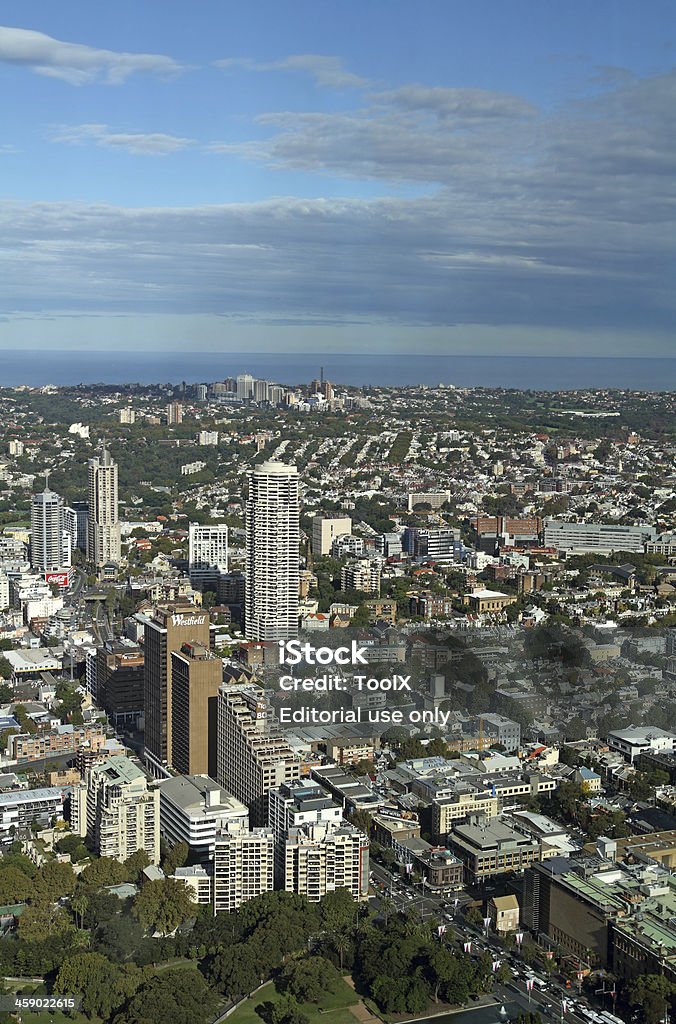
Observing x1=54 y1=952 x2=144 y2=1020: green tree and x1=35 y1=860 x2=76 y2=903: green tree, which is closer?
x1=54 y1=952 x2=144 y2=1020: green tree

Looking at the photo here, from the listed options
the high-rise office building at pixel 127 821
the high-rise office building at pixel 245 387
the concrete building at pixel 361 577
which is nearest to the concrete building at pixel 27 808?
the high-rise office building at pixel 127 821

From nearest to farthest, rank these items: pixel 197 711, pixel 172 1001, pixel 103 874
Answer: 1. pixel 172 1001
2. pixel 103 874
3. pixel 197 711

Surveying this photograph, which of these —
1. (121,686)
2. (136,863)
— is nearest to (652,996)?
(136,863)

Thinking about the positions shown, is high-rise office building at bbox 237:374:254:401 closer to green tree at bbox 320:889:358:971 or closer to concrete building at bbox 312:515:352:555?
concrete building at bbox 312:515:352:555

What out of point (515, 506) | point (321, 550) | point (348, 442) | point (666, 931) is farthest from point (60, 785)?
point (348, 442)

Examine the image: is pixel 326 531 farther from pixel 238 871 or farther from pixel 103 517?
pixel 238 871

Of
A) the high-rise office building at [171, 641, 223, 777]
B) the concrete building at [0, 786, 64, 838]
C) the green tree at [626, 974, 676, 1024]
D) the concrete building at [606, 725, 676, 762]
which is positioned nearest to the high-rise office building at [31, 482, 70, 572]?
the high-rise office building at [171, 641, 223, 777]
